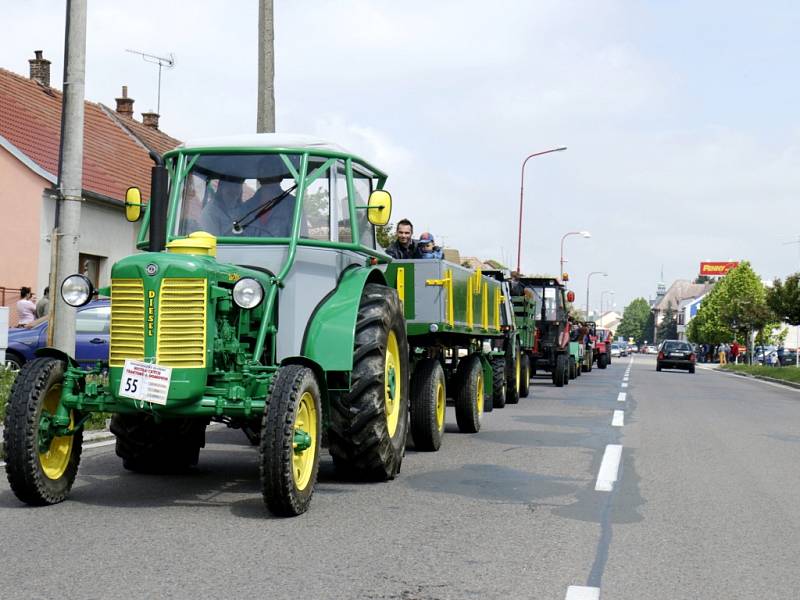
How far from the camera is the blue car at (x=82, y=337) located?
1853 centimetres

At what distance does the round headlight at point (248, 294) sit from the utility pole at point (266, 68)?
35.8ft

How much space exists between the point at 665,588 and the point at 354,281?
3.47m

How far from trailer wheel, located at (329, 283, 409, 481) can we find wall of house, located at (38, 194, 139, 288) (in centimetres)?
1883

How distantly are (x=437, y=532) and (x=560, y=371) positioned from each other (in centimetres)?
1942

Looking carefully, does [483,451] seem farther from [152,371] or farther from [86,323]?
[86,323]

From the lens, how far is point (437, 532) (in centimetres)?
635

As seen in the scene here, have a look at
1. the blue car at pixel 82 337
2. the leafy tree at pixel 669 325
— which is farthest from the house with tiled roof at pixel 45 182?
the leafy tree at pixel 669 325

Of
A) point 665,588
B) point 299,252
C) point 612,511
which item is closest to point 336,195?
point 299,252

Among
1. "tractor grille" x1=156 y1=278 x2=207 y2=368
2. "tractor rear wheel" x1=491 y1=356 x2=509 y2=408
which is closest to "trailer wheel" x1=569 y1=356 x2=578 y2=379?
"tractor rear wheel" x1=491 y1=356 x2=509 y2=408

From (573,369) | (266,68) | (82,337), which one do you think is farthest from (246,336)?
(573,369)

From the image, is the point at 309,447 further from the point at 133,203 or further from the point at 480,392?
the point at 480,392

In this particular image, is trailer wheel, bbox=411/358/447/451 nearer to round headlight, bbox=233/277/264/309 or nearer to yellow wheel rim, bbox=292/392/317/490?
yellow wheel rim, bbox=292/392/317/490

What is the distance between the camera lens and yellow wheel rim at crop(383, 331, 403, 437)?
328 inches

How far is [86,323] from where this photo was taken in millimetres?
19031
